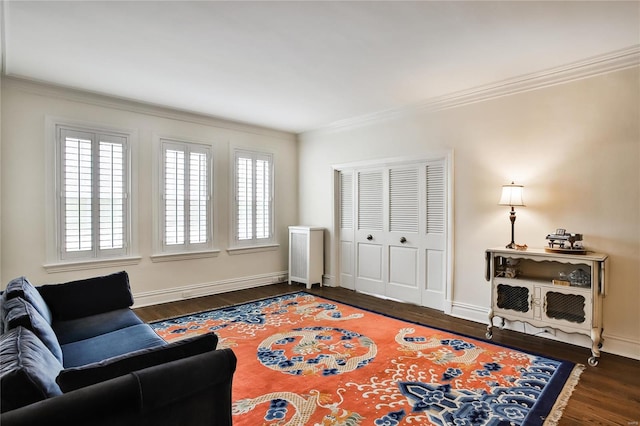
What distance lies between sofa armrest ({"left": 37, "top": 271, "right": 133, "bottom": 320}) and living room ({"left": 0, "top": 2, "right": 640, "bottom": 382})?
1.48 metres

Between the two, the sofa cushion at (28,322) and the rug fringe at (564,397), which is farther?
the rug fringe at (564,397)

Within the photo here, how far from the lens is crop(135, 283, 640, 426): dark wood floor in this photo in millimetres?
2332

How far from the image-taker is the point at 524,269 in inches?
150

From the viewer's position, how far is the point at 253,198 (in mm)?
5977

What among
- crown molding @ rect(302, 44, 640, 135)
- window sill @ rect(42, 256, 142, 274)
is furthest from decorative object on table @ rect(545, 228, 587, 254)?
window sill @ rect(42, 256, 142, 274)

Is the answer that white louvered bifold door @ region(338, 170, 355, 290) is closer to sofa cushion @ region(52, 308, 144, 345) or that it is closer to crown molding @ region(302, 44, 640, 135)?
crown molding @ region(302, 44, 640, 135)

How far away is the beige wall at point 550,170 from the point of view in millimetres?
3221

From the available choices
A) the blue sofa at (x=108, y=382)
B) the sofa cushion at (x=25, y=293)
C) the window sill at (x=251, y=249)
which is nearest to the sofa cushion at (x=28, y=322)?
the blue sofa at (x=108, y=382)

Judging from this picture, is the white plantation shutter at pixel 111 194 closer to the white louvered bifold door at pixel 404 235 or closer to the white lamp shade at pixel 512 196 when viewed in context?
the white louvered bifold door at pixel 404 235

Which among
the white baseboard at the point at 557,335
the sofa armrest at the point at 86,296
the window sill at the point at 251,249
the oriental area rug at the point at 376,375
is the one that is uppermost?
the window sill at the point at 251,249

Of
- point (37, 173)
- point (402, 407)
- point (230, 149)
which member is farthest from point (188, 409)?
point (230, 149)

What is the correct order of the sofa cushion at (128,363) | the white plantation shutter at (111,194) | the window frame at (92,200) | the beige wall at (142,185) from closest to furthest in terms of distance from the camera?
the sofa cushion at (128,363), the beige wall at (142,185), the window frame at (92,200), the white plantation shutter at (111,194)

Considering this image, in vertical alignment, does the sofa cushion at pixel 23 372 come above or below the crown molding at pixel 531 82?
below

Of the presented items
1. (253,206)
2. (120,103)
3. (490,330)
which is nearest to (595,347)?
(490,330)
